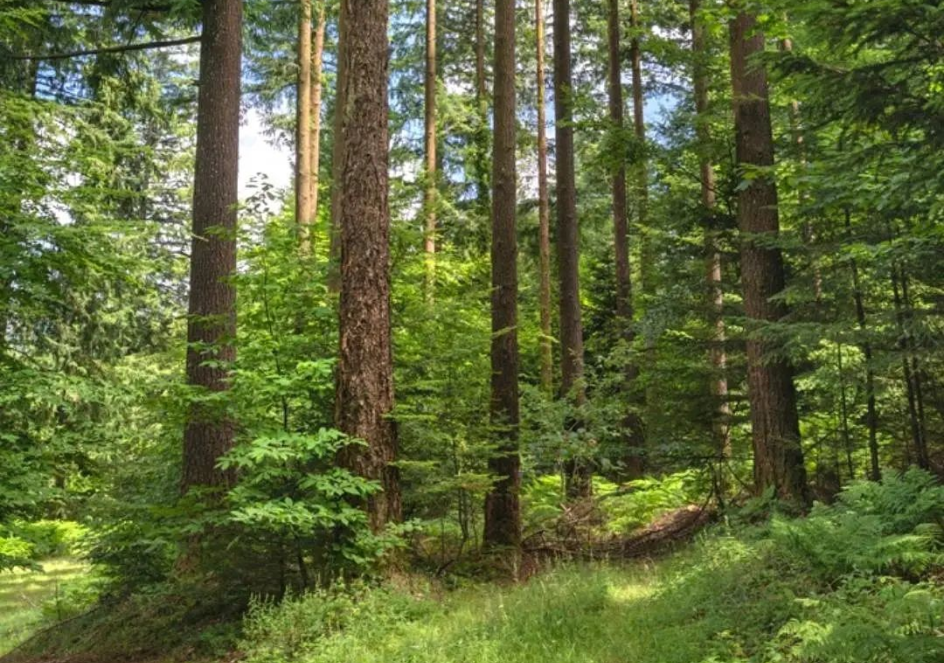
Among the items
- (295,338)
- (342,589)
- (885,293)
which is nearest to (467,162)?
(885,293)

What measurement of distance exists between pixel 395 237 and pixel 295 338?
1589 mm

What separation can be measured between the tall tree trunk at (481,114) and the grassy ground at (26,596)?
1389 cm

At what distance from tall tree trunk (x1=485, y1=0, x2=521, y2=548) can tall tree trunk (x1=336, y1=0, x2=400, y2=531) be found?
1.91 m

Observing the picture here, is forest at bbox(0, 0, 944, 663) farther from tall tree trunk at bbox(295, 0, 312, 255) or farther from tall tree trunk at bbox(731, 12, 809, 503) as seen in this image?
tall tree trunk at bbox(295, 0, 312, 255)

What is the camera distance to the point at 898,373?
9289mm

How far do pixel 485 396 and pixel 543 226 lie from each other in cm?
941

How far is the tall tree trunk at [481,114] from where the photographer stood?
20.2 metres

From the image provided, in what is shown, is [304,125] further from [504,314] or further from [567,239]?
[504,314]

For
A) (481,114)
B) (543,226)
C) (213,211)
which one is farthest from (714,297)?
(481,114)

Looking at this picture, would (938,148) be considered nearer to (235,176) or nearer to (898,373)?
(898,373)

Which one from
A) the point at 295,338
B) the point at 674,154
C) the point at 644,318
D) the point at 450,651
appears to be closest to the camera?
the point at 450,651

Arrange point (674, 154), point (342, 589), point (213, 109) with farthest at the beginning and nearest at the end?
point (674, 154), point (213, 109), point (342, 589)

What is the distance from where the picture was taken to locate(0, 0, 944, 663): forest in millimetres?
5016

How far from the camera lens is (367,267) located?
6848 millimetres
